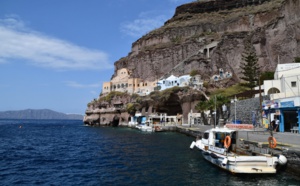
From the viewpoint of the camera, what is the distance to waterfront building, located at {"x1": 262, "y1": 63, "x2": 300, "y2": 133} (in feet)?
109

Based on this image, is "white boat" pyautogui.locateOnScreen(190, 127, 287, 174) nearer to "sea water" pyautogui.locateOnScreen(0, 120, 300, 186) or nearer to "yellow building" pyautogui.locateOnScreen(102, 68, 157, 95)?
"sea water" pyautogui.locateOnScreen(0, 120, 300, 186)

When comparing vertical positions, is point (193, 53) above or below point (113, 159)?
above

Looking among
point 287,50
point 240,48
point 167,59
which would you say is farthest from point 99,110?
point 287,50

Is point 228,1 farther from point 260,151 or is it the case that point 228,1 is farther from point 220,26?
point 260,151

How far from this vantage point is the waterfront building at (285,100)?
109 ft

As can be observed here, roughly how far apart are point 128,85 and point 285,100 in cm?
8842

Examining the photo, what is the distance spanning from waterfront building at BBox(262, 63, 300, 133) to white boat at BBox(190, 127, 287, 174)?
36.8 ft

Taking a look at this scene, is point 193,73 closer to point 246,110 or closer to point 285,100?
point 246,110

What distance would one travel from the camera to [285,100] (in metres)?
34.3

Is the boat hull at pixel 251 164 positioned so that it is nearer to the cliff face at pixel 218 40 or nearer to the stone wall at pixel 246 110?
the stone wall at pixel 246 110

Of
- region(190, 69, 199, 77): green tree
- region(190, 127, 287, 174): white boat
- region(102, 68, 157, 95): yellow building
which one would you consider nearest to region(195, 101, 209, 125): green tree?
region(190, 69, 199, 77): green tree

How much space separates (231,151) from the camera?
73.4 ft

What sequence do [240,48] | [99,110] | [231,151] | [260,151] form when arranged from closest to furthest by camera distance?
[260,151], [231,151], [240,48], [99,110]

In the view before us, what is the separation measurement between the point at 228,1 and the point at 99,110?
87913mm
